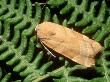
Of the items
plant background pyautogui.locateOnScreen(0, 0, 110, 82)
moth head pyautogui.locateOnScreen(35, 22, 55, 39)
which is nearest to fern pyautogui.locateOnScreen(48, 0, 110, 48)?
plant background pyautogui.locateOnScreen(0, 0, 110, 82)

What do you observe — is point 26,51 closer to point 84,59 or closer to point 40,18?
point 40,18

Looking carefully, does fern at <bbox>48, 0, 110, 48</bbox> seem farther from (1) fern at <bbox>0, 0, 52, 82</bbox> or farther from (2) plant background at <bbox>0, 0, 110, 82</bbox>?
(1) fern at <bbox>0, 0, 52, 82</bbox>

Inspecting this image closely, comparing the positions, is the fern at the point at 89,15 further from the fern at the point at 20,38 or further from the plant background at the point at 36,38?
the fern at the point at 20,38

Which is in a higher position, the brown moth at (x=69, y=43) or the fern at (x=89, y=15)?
the fern at (x=89, y=15)

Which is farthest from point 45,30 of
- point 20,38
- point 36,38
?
point 20,38

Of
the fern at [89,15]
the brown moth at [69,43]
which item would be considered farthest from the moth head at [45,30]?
the fern at [89,15]

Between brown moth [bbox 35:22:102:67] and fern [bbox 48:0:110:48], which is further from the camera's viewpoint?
fern [bbox 48:0:110:48]
